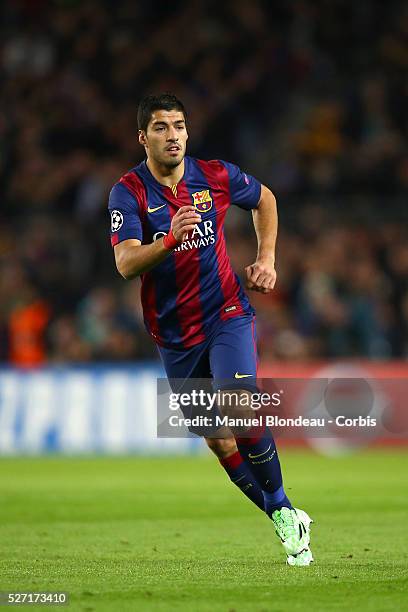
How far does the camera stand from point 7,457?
15547 mm

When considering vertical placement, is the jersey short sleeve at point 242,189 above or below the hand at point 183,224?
above

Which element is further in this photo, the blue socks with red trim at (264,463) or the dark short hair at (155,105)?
the dark short hair at (155,105)

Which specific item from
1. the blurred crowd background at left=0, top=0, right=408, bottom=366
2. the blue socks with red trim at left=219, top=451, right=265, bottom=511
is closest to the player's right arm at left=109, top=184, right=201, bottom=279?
the blue socks with red trim at left=219, top=451, right=265, bottom=511

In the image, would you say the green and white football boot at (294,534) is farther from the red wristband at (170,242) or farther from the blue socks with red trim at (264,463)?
the red wristband at (170,242)

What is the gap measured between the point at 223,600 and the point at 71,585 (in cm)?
85

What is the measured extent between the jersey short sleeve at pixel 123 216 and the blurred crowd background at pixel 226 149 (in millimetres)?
9196

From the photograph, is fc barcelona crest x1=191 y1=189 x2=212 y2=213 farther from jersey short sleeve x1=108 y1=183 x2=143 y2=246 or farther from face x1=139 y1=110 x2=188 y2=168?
jersey short sleeve x1=108 y1=183 x2=143 y2=246

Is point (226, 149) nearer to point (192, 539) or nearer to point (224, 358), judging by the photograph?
point (192, 539)

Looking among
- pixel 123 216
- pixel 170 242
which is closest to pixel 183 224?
pixel 170 242

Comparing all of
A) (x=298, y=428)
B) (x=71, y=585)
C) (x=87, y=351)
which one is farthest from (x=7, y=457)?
(x=71, y=585)

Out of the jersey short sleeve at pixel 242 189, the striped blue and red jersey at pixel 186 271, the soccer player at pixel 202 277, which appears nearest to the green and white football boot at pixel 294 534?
the soccer player at pixel 202 277

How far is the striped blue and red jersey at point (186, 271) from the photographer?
7301 mm

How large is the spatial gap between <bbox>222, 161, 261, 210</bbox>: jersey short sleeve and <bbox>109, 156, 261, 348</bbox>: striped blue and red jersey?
0.15m

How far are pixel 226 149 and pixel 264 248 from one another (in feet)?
36.4
